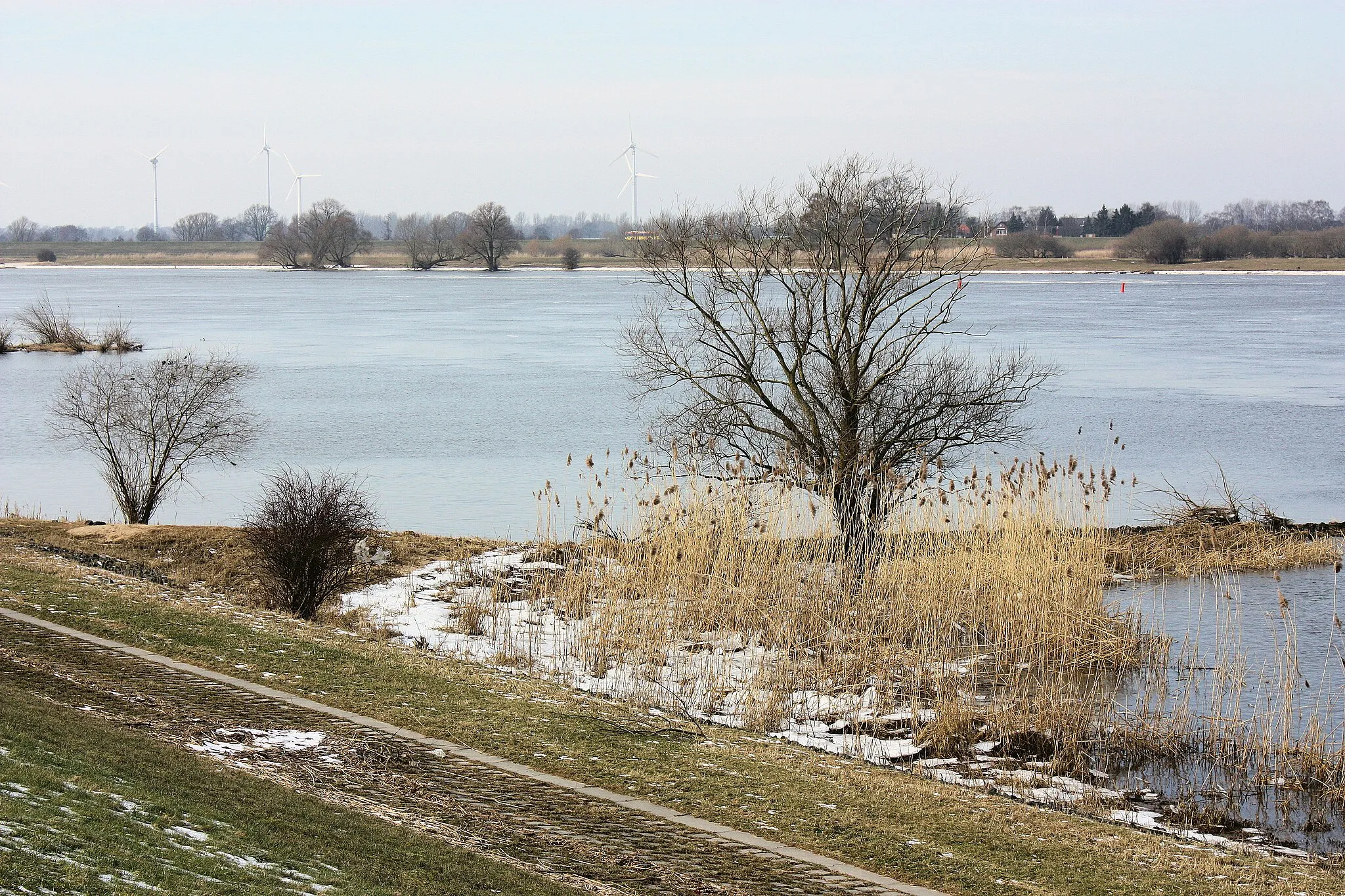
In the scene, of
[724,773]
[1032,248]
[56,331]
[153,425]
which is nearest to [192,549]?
[153,425]

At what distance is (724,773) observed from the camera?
384 inches

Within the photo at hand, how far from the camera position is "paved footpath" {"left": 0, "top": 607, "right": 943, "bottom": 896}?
753 centimetres

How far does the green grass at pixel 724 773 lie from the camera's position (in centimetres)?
817

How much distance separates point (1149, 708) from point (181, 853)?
10805 millimetres

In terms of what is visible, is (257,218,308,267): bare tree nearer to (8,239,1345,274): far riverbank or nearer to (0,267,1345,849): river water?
(8,239,1345,274): far riverbank

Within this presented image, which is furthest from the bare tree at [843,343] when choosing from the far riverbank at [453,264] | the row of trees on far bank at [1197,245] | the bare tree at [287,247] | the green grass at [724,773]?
the bare tree at [287,247]

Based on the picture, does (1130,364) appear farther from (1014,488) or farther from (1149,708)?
(1149,708)

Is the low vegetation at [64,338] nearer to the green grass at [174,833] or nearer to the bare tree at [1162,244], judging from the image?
the green grass at [174,833]

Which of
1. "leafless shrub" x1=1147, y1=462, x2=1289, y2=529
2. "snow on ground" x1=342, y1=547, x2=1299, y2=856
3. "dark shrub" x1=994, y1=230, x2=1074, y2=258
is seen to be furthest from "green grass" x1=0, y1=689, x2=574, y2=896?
"dark shrub" x1=994, y1=230, x2=1074, y2=258

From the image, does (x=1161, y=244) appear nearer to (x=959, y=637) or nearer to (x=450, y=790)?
(x=959, y=637)

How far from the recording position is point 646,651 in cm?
1475

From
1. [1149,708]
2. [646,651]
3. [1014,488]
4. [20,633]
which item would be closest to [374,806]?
[20,633]

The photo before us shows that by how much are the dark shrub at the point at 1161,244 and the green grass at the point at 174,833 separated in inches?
5027

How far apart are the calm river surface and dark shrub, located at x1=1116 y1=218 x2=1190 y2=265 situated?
3905 cm
